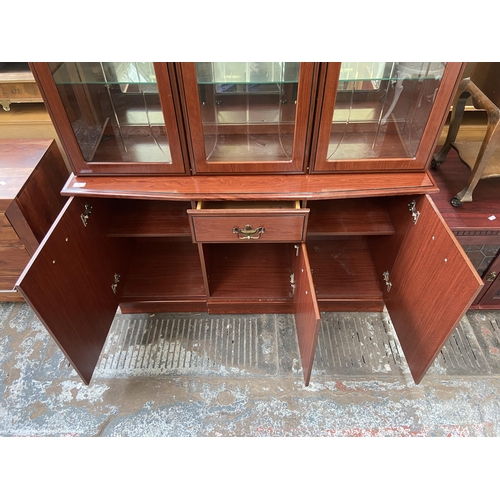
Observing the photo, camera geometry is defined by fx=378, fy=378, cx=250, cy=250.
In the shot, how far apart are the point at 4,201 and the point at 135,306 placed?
567mm

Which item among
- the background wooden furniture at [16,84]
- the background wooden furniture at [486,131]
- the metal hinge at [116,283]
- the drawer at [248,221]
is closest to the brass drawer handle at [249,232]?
the drawer at [248,221]

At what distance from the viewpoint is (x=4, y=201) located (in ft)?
3.91

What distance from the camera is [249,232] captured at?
112 centimetres

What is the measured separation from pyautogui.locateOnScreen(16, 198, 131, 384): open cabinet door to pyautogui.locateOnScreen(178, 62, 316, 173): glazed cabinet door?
37 cm

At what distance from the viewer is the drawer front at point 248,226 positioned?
1.09 metres

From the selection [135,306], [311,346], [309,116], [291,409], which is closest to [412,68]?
[309,116]

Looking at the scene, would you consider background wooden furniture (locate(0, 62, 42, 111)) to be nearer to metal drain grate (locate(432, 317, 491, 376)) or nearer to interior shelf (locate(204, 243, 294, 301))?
interior shelf (locate(204, 243, 294, 301))

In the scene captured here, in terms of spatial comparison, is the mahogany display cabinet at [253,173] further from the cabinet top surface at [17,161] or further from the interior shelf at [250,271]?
the cabinet top surface at [17,161]

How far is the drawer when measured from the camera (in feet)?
3.54

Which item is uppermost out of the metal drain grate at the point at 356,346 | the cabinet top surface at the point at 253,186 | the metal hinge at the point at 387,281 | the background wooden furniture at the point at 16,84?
the background wooden furniture at the point at 16,84

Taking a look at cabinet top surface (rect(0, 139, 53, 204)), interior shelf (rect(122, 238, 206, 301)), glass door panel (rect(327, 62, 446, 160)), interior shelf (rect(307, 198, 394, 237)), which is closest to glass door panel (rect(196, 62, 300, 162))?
glass door panel (rect(327, 62, 446, 160))

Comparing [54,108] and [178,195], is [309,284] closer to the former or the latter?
[178,195]

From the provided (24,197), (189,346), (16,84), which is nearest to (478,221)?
(189,346)

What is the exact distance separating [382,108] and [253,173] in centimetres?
44
